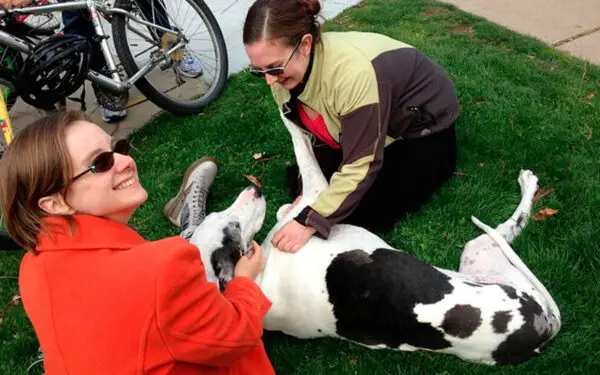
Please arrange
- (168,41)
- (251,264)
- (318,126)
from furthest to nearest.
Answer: (168,41) → (318,126) → (251,264)

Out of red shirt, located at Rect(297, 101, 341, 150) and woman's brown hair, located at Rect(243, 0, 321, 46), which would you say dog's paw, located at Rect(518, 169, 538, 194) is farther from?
woman's brown hair, located at Rect(243, 0, 321, 46)

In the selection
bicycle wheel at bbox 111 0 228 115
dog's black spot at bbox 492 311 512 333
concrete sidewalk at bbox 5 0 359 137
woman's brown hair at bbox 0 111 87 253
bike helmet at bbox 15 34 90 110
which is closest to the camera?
woman's brown hair at bbox 0 111 87 253

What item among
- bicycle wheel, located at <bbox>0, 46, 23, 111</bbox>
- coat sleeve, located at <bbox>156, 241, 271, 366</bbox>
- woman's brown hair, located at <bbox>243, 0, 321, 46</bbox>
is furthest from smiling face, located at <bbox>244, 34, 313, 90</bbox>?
bicycle wheel, located at <bbox>0, 46, 23, 111</bbox>

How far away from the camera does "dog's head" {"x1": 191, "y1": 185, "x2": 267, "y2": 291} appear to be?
2.43 m

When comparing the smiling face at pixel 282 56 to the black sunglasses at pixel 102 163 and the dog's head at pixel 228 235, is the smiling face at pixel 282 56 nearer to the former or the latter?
the dog's head at pixel 228 235

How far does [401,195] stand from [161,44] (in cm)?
274

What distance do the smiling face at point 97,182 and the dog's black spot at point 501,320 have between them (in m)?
1.58

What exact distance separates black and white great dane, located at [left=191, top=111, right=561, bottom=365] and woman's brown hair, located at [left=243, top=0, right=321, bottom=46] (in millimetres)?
924

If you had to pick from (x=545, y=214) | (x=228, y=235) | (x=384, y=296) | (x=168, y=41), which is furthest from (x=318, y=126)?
(x=168, y=41)

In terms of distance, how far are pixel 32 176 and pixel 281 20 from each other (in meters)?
1.37

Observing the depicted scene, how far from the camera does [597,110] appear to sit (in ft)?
13.1

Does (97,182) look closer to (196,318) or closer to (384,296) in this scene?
(196,318)

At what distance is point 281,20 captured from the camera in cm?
247

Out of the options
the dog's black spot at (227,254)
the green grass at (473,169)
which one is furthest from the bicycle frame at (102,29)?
the dog's black spot at (227,254)
